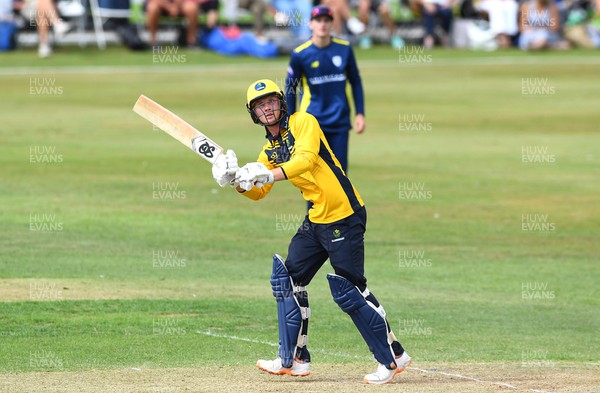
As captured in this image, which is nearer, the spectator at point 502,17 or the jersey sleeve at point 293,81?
the jersey sleeve at point 293,81

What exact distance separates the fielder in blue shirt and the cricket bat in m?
6.21

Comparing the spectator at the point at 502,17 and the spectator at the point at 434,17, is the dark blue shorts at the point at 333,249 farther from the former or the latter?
the spectator at the point at 502,17

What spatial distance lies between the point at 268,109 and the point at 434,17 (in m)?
34.2

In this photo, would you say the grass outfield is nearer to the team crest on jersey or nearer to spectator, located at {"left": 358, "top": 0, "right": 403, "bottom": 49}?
A: the team crest on jersey

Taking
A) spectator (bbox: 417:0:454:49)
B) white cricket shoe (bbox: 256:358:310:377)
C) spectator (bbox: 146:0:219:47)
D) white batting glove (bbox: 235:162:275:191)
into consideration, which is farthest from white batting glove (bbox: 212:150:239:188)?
spectator (bbox: 417:0:454:49)

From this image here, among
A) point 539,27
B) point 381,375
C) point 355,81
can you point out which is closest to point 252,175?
point 381,375

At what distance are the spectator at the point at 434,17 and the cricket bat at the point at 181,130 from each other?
33064 mm

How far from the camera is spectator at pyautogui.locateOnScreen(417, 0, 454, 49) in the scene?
1644 inches

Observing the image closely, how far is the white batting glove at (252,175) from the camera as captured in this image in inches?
341

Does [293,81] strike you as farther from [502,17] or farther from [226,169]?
[502,17]

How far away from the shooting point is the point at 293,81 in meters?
15.7

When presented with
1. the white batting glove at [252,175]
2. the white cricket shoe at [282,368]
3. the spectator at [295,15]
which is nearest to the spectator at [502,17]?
the spectator at [295,15]

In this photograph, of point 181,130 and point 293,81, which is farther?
point 293,81

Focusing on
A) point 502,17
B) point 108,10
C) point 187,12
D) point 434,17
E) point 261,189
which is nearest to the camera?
point 261,189
